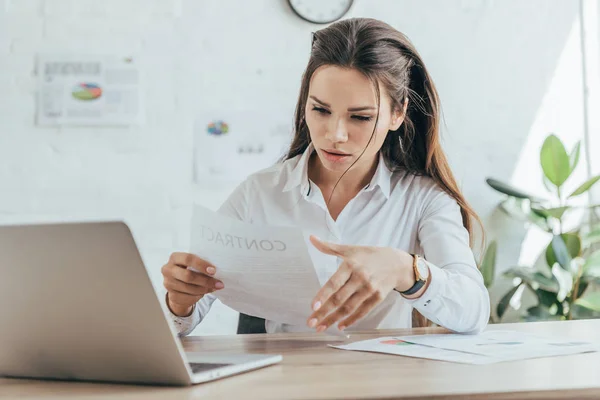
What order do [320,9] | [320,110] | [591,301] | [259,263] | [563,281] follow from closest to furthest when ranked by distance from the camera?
[259,263]
[320,110]
[591,301]
[563,281]
[320,9]

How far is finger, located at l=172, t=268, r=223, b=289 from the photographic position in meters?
1.26

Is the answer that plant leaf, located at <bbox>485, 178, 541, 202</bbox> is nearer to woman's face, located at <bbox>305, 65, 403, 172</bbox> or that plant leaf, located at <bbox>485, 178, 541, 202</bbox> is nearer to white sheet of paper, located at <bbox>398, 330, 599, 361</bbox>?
woman's face, located at <bbox>305, 65, 403, 172</bbox>

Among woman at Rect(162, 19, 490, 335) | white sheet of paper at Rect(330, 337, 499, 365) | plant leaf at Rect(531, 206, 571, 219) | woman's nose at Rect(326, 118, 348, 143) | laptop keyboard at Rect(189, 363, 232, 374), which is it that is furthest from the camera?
plant leaf at Rect(531, 206, 571, 219)

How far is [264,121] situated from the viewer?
298cm

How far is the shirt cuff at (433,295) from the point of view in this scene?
1236 millimetres

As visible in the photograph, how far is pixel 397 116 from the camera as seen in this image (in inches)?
63.5

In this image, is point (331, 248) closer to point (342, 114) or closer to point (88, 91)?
point (342, 114)

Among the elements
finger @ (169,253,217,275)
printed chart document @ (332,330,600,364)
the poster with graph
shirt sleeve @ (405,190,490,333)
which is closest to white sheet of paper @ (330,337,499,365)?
printed chart document @ (332,330,600,364)

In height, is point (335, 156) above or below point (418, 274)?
above

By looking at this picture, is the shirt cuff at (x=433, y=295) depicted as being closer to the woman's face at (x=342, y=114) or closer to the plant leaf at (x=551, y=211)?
the woman's face at (x=342, y=114)

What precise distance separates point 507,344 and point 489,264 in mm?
1819

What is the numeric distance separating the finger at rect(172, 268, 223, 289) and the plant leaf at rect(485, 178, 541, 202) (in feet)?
5.96

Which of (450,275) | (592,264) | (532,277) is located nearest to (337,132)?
(450,275)

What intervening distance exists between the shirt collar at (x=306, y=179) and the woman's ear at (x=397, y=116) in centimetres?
9
